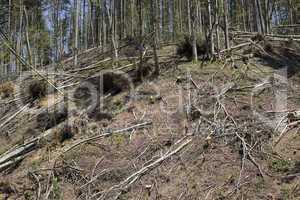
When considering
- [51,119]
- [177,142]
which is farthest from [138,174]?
[51,119]

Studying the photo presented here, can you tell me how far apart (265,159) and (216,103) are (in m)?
1.93

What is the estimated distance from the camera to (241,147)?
298 inches

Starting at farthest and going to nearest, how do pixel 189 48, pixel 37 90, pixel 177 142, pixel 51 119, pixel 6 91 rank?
1. pixel 6 91
2. pixel 37 90
3. pixel 189 48
4. pixel 51 119
5. pixel 177 142

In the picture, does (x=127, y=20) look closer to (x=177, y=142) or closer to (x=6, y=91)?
(x=6, y=91)

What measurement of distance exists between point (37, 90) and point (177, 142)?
4.76 m

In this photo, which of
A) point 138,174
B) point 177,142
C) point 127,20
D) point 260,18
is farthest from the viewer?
point 127,20

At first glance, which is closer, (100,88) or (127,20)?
(100,88)

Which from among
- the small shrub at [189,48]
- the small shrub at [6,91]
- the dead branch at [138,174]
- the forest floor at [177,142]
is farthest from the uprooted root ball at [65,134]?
the small shrub at [6,91]

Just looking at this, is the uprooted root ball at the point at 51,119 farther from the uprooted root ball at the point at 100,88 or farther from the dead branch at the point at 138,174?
the dead branch at the point at 138,174

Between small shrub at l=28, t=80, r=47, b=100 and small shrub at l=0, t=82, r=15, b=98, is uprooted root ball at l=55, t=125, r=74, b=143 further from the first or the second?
small shrub at l=0, t=82, r=15, b=98

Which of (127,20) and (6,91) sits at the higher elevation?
(127,20)

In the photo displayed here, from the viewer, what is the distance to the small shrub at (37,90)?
1131 cm

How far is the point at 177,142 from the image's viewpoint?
316 inches

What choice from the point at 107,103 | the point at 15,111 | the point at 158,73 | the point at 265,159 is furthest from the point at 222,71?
the point at 15,111
